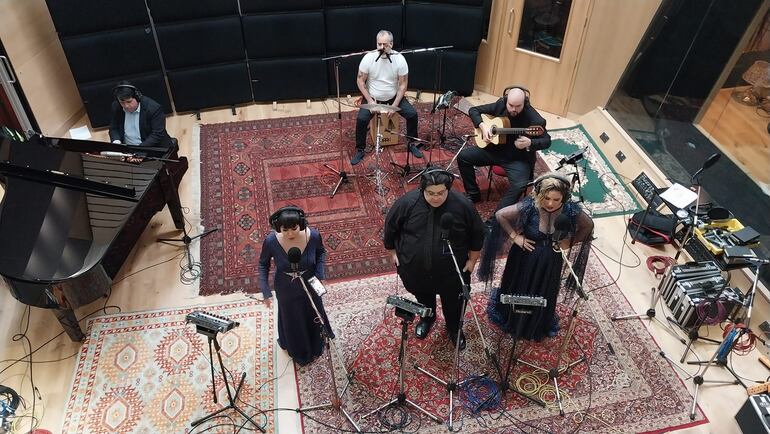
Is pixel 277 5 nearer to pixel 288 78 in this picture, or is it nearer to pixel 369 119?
pixel 288 78

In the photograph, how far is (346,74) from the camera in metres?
6.79

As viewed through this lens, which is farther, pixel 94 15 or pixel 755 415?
pixel 94 15

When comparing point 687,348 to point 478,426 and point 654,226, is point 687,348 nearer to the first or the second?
point 654,226

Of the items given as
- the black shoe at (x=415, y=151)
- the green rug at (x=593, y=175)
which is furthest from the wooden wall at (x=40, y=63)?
the green rug at (x=593, y=175)

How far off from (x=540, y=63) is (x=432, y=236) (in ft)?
12.6

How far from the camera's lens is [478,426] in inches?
140

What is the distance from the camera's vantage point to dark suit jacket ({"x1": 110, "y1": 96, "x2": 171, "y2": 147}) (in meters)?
4.86

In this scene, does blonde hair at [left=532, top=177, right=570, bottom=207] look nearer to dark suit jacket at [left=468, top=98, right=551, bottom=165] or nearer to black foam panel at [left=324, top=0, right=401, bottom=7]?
dark suit jacket at [left=468, top=98, right=551, bottom=165]

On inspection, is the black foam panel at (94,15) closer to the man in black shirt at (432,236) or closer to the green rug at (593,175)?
the man in black shirt at (432,236)

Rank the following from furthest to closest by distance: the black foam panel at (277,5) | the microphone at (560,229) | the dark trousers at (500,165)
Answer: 1. the black foam panel at (277,5)
2. the dark trousers at (500,165)
3. the microphone at (560,229)

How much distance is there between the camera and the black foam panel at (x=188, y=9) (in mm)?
5926

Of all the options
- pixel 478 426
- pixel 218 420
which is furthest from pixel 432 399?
pixel 218 420

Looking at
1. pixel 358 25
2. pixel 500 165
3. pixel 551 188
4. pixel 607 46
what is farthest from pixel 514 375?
pixel 358 25

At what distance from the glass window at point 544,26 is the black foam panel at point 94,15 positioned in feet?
13.3
